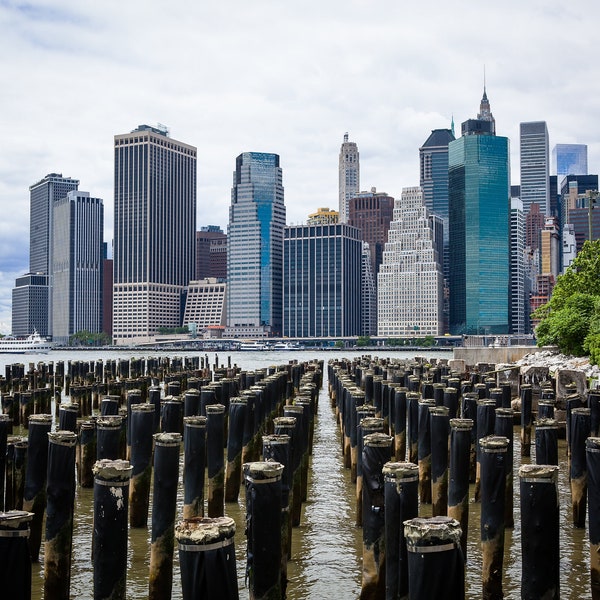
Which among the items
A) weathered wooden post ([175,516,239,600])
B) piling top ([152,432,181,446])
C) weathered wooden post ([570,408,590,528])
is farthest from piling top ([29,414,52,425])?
weathered wooden post ([570,408,590,528])

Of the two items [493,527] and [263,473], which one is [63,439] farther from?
[493,527]

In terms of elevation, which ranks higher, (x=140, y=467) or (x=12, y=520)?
(x=12, y=520)

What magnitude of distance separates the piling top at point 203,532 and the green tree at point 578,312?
30.4 meters

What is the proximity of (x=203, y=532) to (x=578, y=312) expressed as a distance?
41.6 m

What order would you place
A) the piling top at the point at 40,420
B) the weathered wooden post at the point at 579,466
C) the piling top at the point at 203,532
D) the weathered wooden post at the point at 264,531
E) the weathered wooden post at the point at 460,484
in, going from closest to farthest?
1. the piling top at the point at 203,532
2. the weathered wooden post at the point at 264,531
3. the piling top at the point at 40,420
4. the weathered wooden post at the point at 460,484
5. the weathered wooden post at the point at 579,466

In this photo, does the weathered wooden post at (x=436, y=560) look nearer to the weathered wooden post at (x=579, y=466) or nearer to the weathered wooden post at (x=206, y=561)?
the weathered wooden post at (x=206, y=561)

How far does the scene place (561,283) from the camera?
55156 mm

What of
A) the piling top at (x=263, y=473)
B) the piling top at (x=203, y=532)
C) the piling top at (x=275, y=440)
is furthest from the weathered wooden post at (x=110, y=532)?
the piling top at (x=275, y=440)

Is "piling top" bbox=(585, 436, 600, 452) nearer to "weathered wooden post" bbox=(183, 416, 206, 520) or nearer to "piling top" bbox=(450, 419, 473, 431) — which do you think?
"piling top" bbox=(450, 419, 473, 431)

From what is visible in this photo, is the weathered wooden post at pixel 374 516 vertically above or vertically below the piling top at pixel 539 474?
below

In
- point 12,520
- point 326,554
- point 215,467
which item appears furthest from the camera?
point 215,467

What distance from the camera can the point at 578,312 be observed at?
45.0 m

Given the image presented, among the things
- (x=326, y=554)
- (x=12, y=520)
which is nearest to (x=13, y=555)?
(x=12, y=520)

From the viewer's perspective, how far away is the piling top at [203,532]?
710 centimetres
